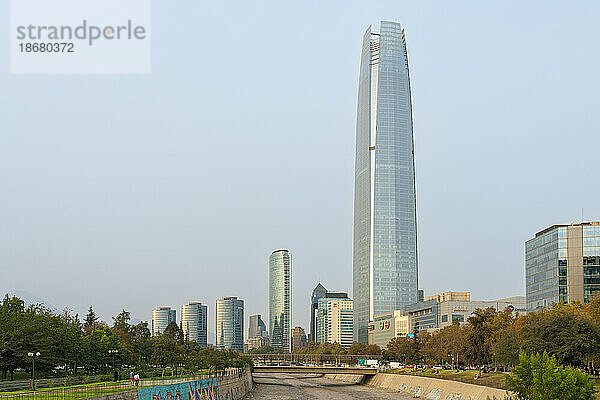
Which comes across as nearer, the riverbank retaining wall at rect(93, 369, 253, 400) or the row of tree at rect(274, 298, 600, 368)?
the riverbank retaining wall at rect(93, 369, 253, 400)

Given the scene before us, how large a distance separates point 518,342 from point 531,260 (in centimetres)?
8509

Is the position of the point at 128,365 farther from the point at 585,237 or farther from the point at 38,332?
the point at 585,237

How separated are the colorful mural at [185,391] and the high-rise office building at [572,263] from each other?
103 metres

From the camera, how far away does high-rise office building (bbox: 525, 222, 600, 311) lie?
162 m

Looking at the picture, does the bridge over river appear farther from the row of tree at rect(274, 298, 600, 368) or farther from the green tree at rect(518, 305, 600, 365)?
the green tree at rect(518, 305, 600, 365)

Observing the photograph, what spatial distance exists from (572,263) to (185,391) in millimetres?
121611

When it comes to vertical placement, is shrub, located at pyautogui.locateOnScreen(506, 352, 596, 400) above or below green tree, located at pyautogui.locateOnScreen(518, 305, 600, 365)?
above

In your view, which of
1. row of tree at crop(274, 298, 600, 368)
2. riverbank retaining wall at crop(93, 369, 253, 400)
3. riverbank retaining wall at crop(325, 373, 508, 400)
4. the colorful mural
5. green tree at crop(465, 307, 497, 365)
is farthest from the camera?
green tree at crop(465, 307, 497, 365)

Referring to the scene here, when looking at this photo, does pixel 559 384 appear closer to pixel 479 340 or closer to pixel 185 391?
pixel 185 391

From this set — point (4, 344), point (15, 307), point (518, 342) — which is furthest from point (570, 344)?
point (15, 307)

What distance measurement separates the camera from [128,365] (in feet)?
485

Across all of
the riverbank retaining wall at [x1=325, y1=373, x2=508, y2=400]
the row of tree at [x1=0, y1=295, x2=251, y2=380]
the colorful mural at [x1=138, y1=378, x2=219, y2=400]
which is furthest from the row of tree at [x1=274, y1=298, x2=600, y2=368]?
the row of tree at [x1=0, y1=295, x2=251, y2=380]

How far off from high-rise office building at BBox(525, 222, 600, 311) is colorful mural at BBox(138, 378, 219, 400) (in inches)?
4041

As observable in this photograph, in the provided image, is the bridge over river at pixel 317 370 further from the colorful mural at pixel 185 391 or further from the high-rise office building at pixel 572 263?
the colorful mural at pixel 185 391
